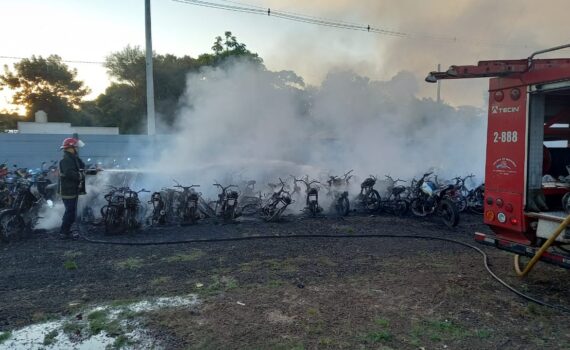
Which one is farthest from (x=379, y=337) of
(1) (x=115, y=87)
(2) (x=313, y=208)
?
(1) (x=115, y=87)

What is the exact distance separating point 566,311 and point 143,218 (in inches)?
299

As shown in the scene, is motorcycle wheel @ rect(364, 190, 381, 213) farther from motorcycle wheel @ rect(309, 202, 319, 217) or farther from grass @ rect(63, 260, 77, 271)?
grass @ rect(63, 260, 77, 271)

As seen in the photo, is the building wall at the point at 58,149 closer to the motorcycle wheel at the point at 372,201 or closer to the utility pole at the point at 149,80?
the utility pole at the point at 149,80

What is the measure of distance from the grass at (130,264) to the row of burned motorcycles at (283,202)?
1.91m

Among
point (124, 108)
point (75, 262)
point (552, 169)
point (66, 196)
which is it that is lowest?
point (75, 262)

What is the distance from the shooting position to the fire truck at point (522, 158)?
14.5 ft

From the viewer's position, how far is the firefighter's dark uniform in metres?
7.43

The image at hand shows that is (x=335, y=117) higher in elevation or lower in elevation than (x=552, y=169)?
higher

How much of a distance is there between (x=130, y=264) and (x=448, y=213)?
6.81 metres

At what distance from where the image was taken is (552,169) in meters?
5.74

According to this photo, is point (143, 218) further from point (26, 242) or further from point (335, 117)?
point (335, 117)

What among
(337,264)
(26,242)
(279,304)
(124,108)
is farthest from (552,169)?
(124,108)

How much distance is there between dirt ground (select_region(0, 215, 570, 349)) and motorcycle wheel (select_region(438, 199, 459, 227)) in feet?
3.52

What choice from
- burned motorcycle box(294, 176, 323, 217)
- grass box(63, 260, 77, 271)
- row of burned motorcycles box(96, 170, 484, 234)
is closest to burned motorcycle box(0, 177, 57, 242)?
row of burned motorcycles box(96, 170, 484, 234)
